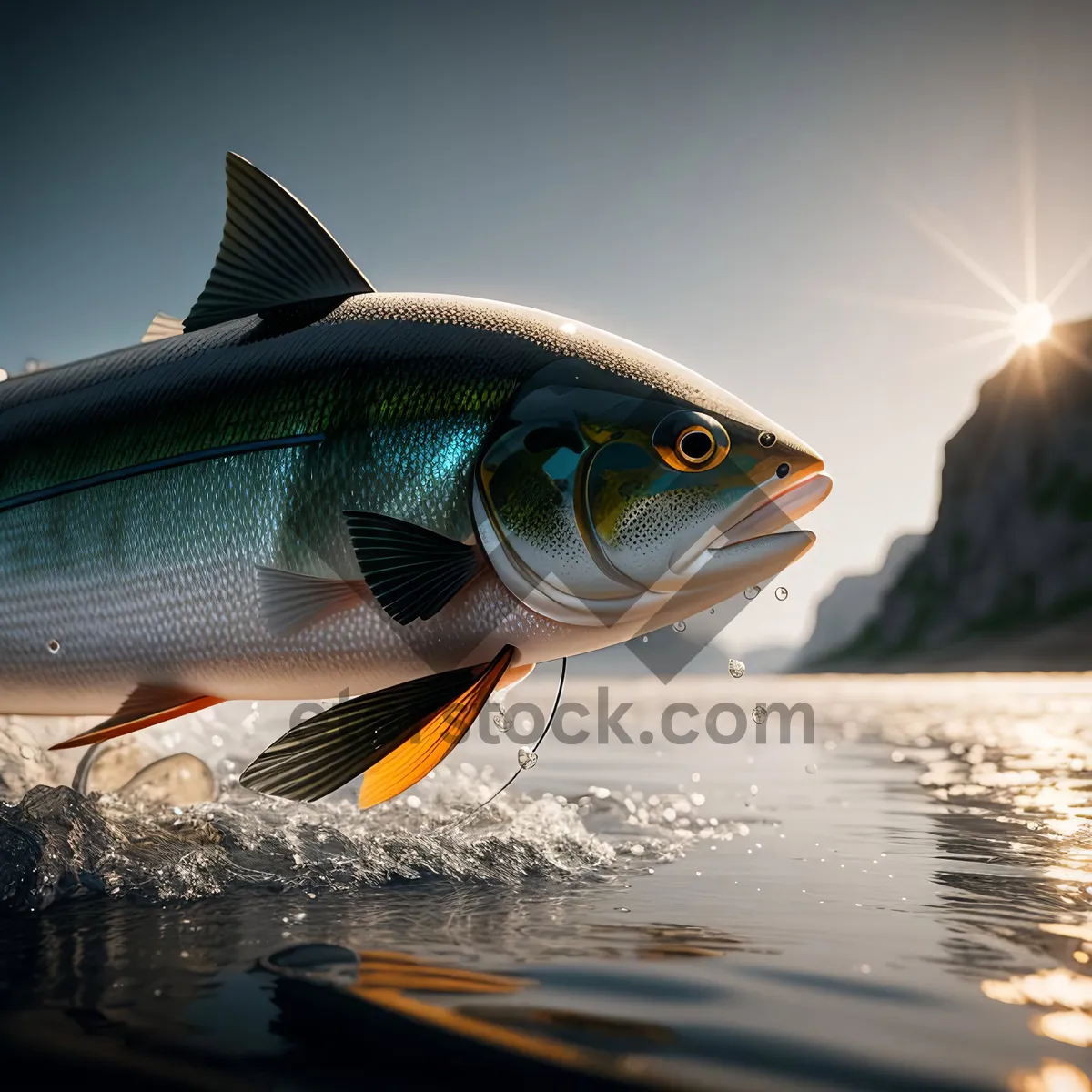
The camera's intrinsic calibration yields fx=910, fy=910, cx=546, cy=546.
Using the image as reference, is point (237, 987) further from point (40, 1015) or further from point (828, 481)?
point (828, 481)

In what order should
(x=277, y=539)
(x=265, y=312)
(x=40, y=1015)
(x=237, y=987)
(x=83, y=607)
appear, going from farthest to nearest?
1. (x=265, y=312)
2. (x=83, y=607)
3. (x=277, y=539)
4. (x=237, y=987)
5. (x=40, y=1015)

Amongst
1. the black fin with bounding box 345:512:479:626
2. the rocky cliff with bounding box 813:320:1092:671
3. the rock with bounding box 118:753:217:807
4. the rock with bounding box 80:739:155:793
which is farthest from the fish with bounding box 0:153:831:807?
the rocky cliff with bounding box 813:320:1092:671

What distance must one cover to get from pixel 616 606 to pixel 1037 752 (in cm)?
642

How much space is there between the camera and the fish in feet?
8.18

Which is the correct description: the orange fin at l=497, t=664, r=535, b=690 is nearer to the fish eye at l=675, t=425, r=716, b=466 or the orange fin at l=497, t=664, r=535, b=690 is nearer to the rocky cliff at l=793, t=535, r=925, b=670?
the fish eye at l=675, t=425, r=716, b=466

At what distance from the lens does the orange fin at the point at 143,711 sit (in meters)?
2.77

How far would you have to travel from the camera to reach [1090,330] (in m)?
91.6

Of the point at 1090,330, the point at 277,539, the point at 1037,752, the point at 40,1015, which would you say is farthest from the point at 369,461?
the point at 1090,330

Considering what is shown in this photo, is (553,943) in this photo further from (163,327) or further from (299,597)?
(163,327)

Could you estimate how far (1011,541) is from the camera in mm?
85875

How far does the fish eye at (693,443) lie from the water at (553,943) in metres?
1.22

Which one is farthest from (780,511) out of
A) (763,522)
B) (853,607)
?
(853,607)

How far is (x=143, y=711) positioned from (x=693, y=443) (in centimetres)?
186

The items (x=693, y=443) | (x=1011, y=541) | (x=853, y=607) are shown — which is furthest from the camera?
(x=853, y=607)
